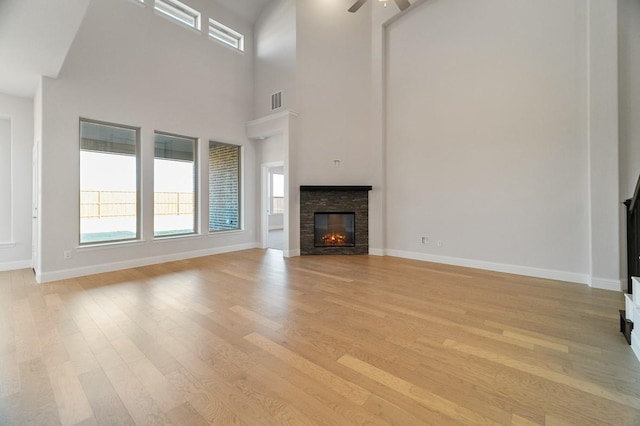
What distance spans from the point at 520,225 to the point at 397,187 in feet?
7.35

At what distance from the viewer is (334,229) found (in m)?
6.30

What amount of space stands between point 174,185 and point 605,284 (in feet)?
24.1

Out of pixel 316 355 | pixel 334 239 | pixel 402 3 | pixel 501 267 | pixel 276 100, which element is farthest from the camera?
pixel 276 100

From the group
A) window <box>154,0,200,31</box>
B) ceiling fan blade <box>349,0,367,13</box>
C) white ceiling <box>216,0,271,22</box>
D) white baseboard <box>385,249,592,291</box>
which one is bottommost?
white baseboard <box>385,249,592,291</box>

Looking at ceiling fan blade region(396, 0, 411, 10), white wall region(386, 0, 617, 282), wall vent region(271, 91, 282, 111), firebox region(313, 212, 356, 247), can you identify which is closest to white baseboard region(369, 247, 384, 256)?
white wall region(386, 0, 617, 282)

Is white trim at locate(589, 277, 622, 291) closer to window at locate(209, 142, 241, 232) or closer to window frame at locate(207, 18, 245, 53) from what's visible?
window at locate(209, 142, 241, 232)

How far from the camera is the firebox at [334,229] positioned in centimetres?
620

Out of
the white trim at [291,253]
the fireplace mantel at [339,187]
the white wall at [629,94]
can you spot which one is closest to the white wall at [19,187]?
the white trim at [291,253]

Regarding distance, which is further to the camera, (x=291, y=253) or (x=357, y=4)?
(x=291, y=253)

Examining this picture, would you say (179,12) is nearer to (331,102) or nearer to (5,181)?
(331,102)

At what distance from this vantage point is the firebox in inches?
244

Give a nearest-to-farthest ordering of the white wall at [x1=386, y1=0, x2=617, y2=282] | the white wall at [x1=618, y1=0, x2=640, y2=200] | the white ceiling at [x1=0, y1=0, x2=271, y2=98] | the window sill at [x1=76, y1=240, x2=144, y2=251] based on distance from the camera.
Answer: the white ceiling at [x1=0, y1=0, x2=271, y2=98]
the white wall at [x1=618, y1=0, x2=640, y2=200]
the white wall at [x1=386, y1=0, x2=617, y2=282]
the window sill at [x1=76, y1=240, x2=144, y2=251]

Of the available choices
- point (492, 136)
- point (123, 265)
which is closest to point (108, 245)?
point (123, 265)

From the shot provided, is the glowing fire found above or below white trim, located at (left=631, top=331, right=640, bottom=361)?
above
